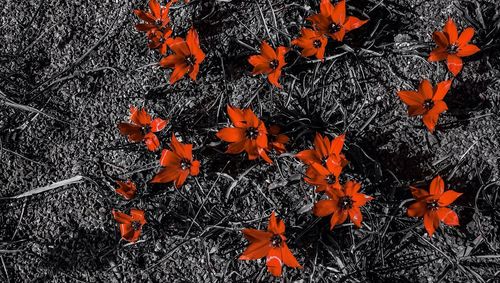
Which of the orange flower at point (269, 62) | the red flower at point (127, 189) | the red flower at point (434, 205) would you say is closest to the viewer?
the red flower at point (434, 205)

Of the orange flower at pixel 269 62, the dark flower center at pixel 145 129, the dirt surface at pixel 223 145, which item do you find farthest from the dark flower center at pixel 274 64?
the dark flower center at pixel 145 129

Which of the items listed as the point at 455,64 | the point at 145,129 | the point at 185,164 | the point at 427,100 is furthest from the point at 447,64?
the point at 145,129

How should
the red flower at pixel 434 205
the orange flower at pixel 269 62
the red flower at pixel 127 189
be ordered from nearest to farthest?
the red flower at pixel 434 205 → the orange flower at pixel 269 62 → the red flower at pixel 127 189

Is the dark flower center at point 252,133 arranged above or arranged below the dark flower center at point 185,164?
above

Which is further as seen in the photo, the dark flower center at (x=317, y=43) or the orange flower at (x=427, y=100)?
the dark flower center at (x=317, y=43)

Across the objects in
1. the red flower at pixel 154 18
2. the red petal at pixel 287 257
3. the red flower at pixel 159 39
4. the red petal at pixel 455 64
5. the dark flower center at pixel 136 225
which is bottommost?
the red petal at pixel 287 257

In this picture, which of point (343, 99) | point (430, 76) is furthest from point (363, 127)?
point (430, 76)

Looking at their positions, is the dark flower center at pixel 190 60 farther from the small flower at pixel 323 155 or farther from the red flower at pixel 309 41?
the small flower at pixel 323 155

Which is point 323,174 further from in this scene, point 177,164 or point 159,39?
point 159,39
